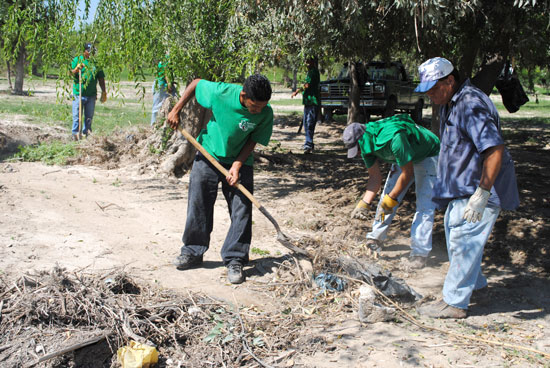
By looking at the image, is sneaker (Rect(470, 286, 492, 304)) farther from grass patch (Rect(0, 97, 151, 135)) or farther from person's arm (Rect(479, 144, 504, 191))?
grass patch (Rect(0, 97, 151, 135))

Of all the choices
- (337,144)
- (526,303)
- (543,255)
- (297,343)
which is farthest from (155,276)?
(337,144)

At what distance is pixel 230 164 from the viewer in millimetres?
4703

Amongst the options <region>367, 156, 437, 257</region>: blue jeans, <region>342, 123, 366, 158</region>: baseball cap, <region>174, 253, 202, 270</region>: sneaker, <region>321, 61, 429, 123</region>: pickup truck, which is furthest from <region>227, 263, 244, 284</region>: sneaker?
<region>321, 61, 429, 123</region>: pickup truck

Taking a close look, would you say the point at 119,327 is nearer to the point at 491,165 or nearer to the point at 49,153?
the point at 491,165

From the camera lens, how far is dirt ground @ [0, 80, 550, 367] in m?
3.75

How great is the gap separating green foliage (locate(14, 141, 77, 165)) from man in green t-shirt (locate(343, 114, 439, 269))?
5549 mm

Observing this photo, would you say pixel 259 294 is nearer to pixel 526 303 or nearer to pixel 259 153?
pixel 526 303

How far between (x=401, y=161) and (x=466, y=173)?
949mm

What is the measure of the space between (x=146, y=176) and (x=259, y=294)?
4365 mm

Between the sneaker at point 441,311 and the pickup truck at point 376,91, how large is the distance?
41.8 feet

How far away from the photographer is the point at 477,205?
370cm

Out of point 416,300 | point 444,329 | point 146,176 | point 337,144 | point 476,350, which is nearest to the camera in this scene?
point 476,350

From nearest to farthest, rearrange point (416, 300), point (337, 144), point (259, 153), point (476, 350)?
1. point (476, 350)
2. point (416, 300)
3. point (259, 153)
4. point (337, 144)

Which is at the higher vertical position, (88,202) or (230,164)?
(230,164)
